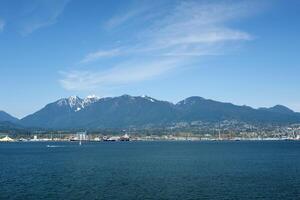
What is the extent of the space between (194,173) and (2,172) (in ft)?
122

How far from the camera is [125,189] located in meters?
69.9

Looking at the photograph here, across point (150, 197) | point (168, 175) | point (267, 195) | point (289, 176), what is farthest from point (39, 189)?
point (289, 176)

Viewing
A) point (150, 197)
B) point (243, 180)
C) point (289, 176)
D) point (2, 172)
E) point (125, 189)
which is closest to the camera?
point (150, 197)

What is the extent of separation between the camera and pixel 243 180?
8000 cm

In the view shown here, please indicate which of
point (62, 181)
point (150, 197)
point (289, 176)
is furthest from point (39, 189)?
point (289, 176)

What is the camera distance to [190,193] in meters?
65.6

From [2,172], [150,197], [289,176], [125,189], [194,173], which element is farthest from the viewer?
[2,172]

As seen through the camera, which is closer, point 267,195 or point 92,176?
point 267,195

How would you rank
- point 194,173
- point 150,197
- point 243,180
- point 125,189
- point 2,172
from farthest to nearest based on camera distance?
point 2,172, point 194,173, point 243,180, point 125,189, point 150,197

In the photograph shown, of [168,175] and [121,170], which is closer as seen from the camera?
[168,175]

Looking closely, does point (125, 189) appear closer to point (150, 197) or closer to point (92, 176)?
point (150, 197)

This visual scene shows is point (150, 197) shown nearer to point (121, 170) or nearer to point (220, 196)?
point (220, 196)

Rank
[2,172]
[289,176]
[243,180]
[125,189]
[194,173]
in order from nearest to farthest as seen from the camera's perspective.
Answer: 1. [125,189]
2. [243,180]
3. [289,176]
4. [194,173]
5. [2,172]

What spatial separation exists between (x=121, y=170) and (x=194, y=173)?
15998mm
